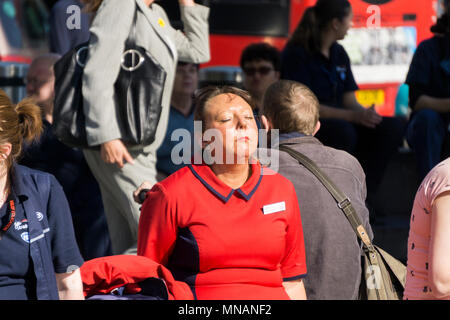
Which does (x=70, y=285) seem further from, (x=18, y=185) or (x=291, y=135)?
(x=291, y=135)

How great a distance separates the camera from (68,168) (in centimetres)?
495

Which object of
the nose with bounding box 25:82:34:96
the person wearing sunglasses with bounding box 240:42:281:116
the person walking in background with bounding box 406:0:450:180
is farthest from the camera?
the person wearing sunglasses with bounding box 240:42:281:116

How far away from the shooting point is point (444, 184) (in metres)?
2.63

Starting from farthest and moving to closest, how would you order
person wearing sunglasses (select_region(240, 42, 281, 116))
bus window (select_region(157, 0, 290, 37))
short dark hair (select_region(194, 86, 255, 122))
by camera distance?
1. bus window (select_region(157, 0, 290, 37))
2. person wearing sunglasses (select_region(240, 42, 281, 116))
3. short dark hair (select_region(194, 86, 255, 122))

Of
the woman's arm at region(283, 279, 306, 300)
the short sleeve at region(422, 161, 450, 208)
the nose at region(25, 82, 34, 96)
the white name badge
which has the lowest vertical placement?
the woman's arm at region(283, 279, 306, 300)

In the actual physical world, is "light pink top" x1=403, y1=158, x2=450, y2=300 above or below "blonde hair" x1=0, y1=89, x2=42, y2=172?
below

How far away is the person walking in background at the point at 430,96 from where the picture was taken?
209 inches

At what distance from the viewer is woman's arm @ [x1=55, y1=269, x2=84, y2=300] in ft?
8.81

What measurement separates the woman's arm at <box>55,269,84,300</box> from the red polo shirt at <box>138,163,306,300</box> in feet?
0.95

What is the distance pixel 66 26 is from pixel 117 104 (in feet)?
5.74

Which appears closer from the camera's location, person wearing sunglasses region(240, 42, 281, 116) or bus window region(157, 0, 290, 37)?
person wearing sunglasses region(240, 42, 281, 116)

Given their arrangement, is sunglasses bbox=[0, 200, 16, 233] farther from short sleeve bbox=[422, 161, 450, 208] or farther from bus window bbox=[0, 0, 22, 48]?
bus window bbox=[0, 0, 22, 48]

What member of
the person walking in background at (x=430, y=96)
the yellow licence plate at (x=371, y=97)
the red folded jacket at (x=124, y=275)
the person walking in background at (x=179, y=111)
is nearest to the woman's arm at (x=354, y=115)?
the person walking in background at (x=430, y=96)

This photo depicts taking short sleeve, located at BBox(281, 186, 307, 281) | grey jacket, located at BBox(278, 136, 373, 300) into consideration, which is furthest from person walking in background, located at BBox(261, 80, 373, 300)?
short sleeve, located at BBox(281, 186, 307, 281)
